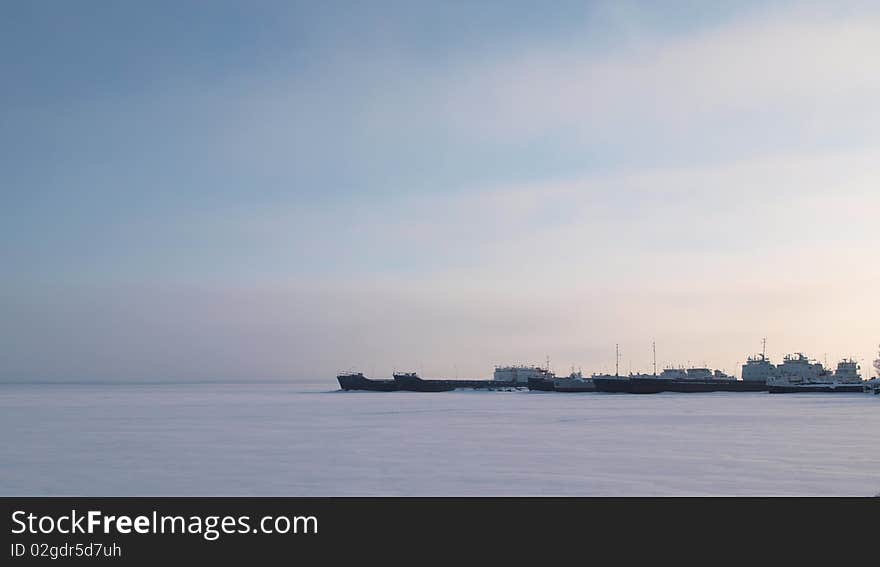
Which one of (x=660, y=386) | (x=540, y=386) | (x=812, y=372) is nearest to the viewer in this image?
(x=660, y=386)

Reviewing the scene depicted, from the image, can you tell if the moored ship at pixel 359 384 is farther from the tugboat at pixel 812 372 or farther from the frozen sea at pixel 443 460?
the frozen sea at pixel 443 460

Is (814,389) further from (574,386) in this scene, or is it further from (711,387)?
(574,386)

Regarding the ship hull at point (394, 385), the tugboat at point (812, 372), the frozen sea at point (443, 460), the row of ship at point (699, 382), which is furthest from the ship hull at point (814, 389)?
the frozen sea at point (443, 460)

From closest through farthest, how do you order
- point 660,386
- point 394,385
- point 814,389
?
point 660,386
point 814,389
point 394,385

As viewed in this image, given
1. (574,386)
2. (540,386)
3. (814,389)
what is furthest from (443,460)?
(540,386)

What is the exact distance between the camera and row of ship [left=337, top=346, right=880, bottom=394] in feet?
391

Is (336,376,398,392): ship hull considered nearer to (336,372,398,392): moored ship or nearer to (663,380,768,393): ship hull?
(336,372,398,392): moored ship

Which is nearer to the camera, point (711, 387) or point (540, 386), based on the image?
point (711, 387)

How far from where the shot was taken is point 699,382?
432 ft
